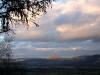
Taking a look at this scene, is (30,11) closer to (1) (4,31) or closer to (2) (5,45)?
(1) (4,31)

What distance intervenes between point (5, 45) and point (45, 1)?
2324 cm

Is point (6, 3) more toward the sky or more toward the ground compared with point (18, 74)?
more toward the sky

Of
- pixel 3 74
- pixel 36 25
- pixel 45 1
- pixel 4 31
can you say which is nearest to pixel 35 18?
pixel 36 25

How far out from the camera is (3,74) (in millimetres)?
17656

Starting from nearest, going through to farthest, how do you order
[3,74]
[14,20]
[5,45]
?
[14,20] < [3,74] < [5,45]

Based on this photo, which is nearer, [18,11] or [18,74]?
[18,11]

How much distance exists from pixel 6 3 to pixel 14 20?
1.26 m

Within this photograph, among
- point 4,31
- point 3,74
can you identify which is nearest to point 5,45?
point 3,74

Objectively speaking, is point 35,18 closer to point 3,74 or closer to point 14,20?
point 14,20

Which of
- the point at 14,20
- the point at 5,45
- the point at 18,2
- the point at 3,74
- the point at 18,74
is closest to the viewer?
the point at 18,2

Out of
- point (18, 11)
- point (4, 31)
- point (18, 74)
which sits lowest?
point (18, 74)

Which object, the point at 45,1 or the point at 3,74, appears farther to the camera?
the point at 3,74

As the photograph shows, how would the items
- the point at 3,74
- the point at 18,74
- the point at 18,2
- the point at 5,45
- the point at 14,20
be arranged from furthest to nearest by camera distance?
1. the point at 5,45
2. the point at 18,74
3. the point at 3,74
4. the point at 14,20
5. the point at 18,2

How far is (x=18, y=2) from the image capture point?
40.7 feet
